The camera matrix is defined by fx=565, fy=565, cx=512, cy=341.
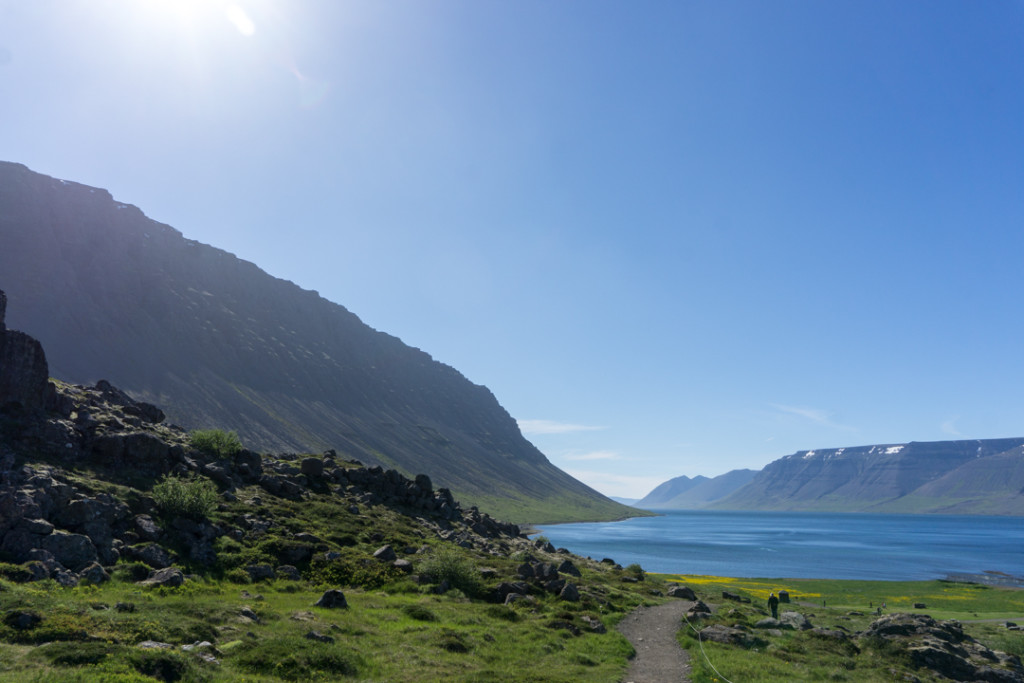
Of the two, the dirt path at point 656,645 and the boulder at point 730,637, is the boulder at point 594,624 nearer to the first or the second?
the dirt path at point 656,645

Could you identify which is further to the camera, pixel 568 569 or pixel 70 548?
pixel 568 569

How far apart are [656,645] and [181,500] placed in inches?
1159

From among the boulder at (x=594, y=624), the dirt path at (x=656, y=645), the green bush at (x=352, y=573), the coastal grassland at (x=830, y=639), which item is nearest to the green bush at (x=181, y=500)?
the green bush at (x=352, y=573)

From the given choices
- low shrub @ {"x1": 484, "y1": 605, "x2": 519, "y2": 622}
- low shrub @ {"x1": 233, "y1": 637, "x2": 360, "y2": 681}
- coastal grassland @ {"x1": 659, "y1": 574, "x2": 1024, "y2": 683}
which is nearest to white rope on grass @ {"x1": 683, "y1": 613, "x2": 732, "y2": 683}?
coastal grassland @ {"x1": 659, "y1": 574, "x2": 1024, "y2": 683}

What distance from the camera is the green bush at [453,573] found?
118 ft

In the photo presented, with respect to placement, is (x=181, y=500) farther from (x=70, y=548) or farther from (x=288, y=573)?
(x=288, y=573)

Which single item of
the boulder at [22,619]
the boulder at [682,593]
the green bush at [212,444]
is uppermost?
the green bush at [212,444]

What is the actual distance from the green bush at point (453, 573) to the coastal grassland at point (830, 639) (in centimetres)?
1291

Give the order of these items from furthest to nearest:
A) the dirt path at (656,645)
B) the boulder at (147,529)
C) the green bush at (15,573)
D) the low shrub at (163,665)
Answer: the boulder at (147,529), the green bush at (15,573), the dirt path at (656,645), the low shrub at (163,665)

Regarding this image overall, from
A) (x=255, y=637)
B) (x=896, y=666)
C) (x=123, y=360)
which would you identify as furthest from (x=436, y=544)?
(x=123, y=360)

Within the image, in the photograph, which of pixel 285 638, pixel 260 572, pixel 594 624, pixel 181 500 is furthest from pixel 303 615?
pixel 594 624

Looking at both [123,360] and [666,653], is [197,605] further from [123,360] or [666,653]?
[123,360]

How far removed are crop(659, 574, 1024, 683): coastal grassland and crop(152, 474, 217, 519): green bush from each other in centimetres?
2976

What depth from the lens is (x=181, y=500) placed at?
3541 centimetres
